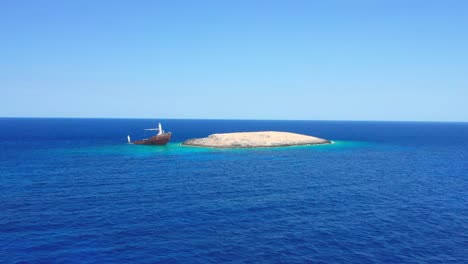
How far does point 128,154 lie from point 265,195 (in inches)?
2264

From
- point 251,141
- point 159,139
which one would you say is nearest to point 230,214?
point 251,141

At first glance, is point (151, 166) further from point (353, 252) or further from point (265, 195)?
point (353, 252)

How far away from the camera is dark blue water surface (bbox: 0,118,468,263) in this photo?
31.6 m

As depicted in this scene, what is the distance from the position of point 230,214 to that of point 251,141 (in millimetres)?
82311

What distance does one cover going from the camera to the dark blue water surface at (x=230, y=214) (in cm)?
3156

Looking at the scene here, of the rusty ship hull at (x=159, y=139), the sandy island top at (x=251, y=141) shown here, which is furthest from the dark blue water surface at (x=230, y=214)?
the rusty ship hull at (x=159, y=139)

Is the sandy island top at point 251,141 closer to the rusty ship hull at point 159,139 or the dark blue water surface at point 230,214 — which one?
the rusty ship hull at point 159,139

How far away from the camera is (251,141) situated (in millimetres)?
124188

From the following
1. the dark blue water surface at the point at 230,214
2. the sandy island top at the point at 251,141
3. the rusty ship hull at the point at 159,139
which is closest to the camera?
the dark blue water surface at the point at 230,214

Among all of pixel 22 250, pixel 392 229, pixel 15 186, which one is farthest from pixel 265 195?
pixel 15 186

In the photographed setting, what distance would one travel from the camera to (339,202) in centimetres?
4866

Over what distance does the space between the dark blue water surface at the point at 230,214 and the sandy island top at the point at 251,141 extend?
4171 cm

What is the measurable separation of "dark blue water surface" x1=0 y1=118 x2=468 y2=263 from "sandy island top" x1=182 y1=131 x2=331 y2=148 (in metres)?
41.7

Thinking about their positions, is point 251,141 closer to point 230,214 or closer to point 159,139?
point 159,139
